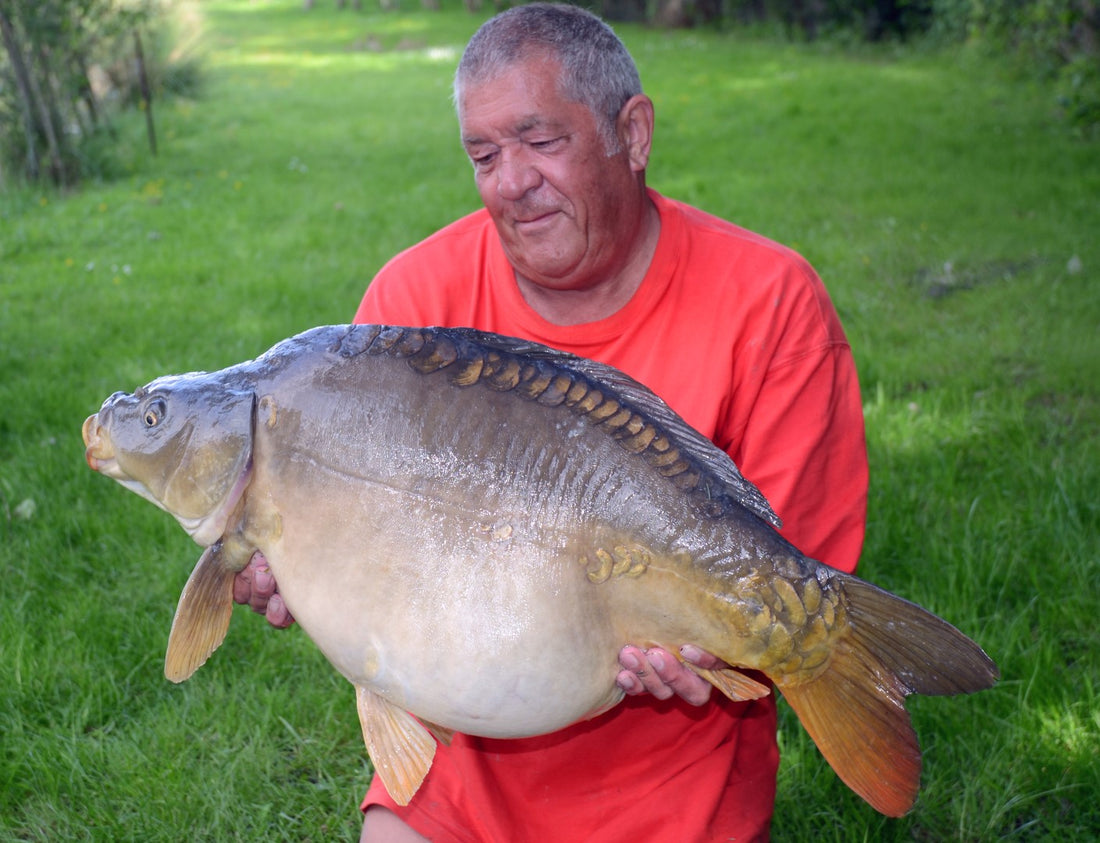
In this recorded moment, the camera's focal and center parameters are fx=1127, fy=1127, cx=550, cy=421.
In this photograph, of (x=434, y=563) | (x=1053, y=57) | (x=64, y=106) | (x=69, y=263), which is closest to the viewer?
(x=434, y=563)

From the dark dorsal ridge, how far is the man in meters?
0.44

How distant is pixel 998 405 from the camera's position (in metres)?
4.75

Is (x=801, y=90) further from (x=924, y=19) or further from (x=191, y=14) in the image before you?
(x=191, y=14)

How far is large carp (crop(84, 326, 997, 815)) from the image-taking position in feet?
6.22

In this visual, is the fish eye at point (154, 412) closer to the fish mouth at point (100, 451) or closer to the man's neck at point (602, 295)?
the fish mouth at point (100, 451)

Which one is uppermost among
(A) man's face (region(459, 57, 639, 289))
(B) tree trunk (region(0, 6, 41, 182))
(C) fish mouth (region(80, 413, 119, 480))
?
(A) man's face (region(459, 57, 639, 289))

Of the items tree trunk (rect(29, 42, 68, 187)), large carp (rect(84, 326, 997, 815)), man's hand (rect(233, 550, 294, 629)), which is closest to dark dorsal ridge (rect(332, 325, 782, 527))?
large carp (rect(84, 326, 997, 815))

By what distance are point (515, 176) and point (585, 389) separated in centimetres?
63

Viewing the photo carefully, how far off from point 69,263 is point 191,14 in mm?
9149

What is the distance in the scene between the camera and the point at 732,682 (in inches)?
79.0

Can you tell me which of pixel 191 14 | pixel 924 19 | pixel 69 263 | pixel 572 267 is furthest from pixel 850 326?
pixel 924 19

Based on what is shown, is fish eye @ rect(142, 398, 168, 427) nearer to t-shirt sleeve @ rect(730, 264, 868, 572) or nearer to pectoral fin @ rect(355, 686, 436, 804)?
pectoral fin @ rect(355, 686, 436, 804)

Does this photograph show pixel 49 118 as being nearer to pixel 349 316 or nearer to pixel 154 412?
pixel 349 316

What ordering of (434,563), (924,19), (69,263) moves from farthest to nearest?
(924,19) → (69,263) → (434,563)
